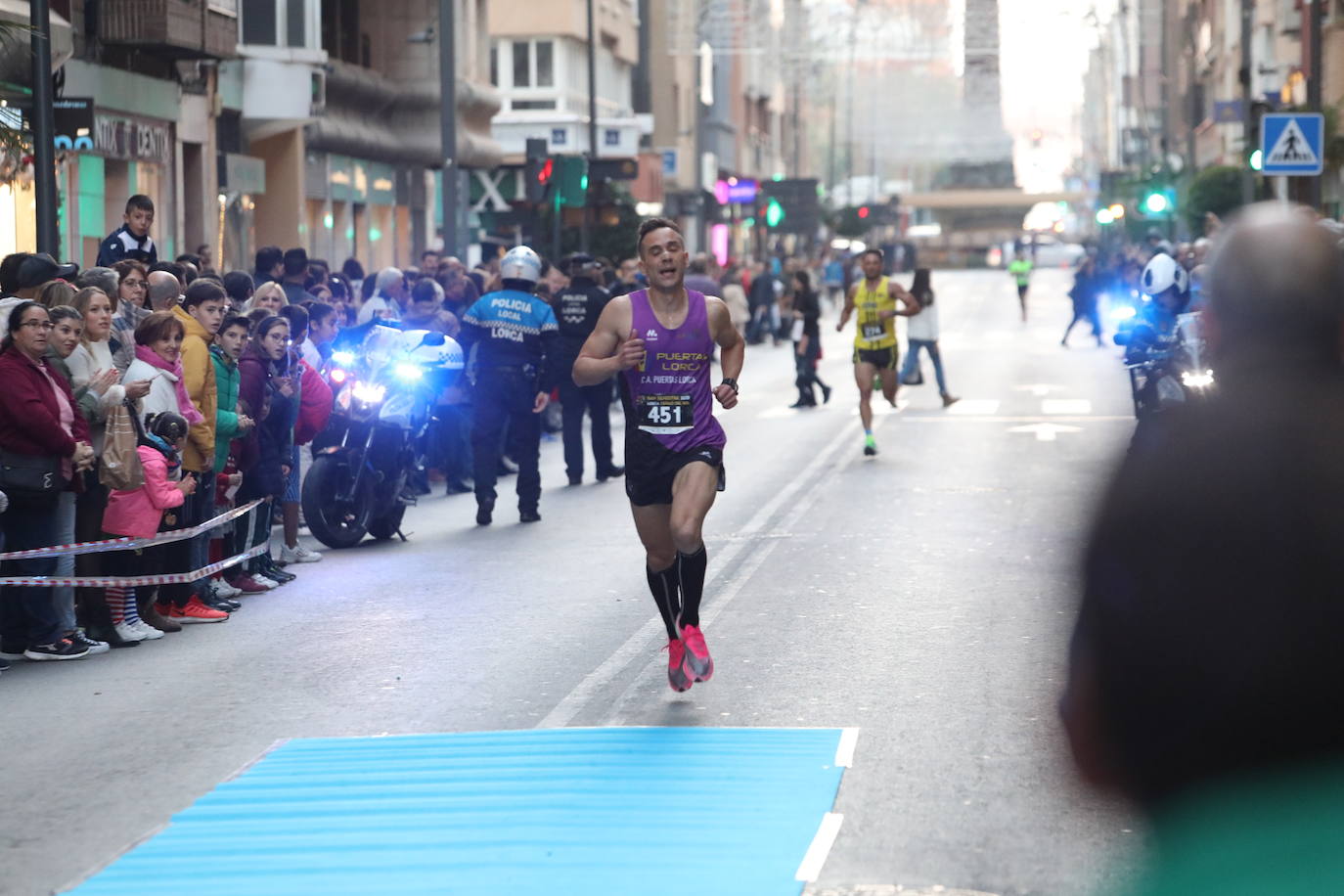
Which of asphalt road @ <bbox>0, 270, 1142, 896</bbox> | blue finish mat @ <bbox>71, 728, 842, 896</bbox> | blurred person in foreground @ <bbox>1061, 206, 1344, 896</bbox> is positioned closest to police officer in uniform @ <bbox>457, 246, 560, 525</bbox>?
asphalt road @ <bbox>0, 270, 1142, 896</bbox>

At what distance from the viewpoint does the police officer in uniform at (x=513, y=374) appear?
16094mm

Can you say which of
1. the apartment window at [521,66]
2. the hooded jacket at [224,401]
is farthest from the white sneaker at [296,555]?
the apartment window at [521,66]

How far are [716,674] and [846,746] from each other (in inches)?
63.0

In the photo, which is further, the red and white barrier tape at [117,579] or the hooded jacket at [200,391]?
the hooded jacket at [200,391]

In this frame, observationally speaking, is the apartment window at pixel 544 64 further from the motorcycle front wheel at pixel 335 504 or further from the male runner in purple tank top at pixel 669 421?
the male runner in purple tank top at pixel 669 421

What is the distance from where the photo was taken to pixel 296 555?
550 inches

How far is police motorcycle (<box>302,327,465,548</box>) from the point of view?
47.3ft

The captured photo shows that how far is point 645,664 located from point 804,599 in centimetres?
214

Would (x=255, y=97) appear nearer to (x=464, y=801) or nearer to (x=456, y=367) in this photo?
(x=456, y=367)

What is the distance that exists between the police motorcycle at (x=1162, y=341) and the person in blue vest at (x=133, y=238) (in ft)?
23.8

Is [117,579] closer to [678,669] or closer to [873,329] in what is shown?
[678,669]

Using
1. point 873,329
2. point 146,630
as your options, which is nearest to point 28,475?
point 146,630

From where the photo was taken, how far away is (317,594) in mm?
12484

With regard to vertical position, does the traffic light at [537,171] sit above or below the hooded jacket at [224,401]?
above
